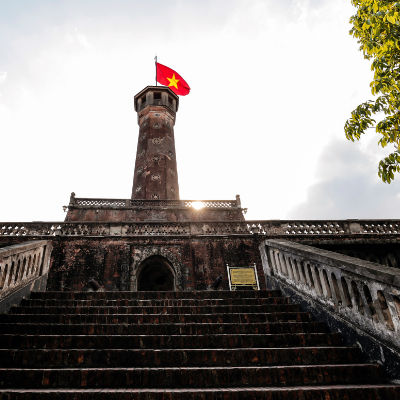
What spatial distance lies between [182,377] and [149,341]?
986 millimetres

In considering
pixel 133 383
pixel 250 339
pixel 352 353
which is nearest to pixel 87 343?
pixel 133 383

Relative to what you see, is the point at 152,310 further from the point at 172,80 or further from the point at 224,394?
the point at 172,80

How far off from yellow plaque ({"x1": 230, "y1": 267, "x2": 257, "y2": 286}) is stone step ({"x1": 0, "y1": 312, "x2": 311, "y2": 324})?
5.11 m

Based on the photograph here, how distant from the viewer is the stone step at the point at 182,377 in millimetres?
2934

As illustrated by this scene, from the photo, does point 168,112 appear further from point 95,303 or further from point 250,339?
point 250,339

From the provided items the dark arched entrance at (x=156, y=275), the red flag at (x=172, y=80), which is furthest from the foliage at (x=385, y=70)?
the red flag at (x=172, y=80)

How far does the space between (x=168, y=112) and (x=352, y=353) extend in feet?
73.7

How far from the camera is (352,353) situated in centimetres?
354

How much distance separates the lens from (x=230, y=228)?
11.3 metres

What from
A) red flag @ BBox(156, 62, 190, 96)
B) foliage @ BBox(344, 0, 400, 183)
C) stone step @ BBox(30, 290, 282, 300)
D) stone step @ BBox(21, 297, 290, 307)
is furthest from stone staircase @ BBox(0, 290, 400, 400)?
red flag @ BBox(156, 62, 190, 96)

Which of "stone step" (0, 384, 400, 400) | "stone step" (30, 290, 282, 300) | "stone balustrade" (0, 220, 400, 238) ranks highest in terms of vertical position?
"stone balustrade" (0, 220, 400, 238)

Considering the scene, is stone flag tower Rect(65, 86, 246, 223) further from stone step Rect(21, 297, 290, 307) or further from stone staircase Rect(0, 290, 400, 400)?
stone staircase Rect(0, 290, 400, 400)

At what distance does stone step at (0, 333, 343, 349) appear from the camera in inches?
149

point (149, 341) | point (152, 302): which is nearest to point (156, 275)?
point (152, 302)
